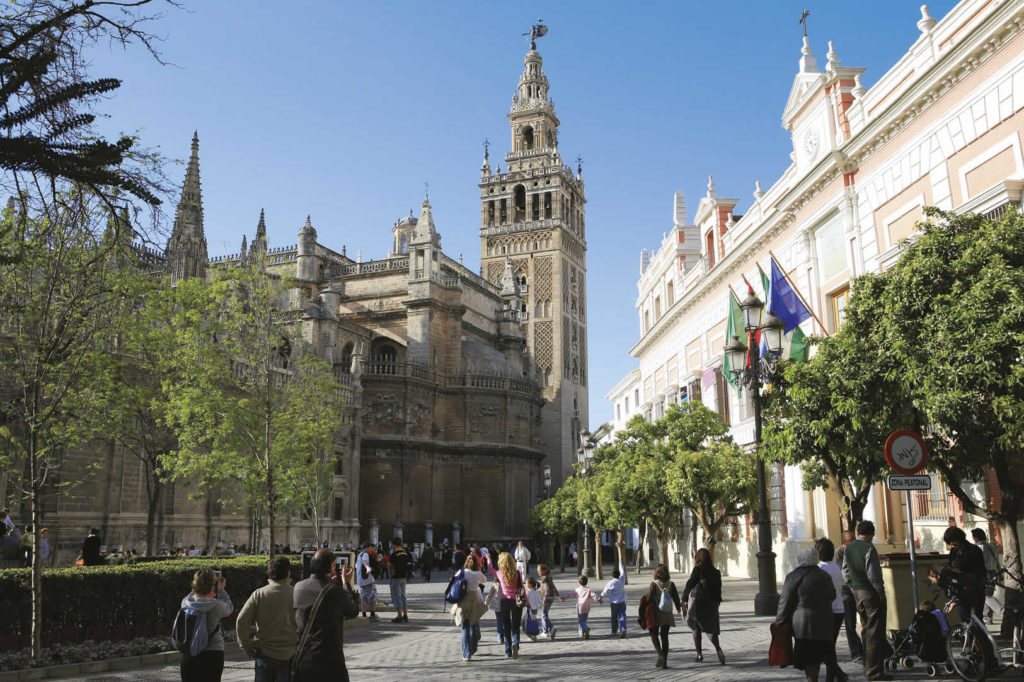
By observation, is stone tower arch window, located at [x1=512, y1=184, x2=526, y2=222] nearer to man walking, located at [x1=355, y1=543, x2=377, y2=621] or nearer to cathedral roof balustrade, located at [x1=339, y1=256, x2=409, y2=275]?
cathedral roof balustrade, located at [x1=339, y1=256, x2=409, y2=275]

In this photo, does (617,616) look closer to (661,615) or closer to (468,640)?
(468,640)

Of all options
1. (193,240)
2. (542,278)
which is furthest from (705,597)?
(542,278)

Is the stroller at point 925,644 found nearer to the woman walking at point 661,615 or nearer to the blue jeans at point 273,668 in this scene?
the woman walking at point 661,615

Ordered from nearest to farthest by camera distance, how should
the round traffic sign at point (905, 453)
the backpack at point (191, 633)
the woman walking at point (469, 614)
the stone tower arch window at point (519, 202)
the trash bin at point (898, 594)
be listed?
the backpack at point (191, 633) < the round traffic sign at point (905, 453) < the trash bin at point (898, 594) < the woman walking at point (469, 614) < the stone tower arch window at point (519, 202)

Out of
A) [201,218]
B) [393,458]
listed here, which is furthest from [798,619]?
[393,458]

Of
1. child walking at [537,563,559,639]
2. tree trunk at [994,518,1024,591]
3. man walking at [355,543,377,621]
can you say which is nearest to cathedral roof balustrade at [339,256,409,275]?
man walking at [355,543,377,621]

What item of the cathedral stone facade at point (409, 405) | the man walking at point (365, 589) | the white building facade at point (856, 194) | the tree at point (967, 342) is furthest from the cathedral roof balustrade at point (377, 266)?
the tree at point (967, 342)

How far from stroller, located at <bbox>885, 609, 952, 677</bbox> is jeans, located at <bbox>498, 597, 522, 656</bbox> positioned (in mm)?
4850

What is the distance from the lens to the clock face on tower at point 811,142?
2095cm

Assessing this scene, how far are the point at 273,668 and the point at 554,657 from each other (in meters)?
5.88

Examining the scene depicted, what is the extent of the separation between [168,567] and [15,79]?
10.5m

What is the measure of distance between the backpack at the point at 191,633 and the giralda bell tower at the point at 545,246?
56.7 m

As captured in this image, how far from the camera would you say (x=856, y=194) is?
18.7 meters

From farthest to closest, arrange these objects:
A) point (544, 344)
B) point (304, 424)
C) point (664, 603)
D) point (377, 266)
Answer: point (544, 344) → point (377, 266) → point (304, 424) → point (664, 603)
